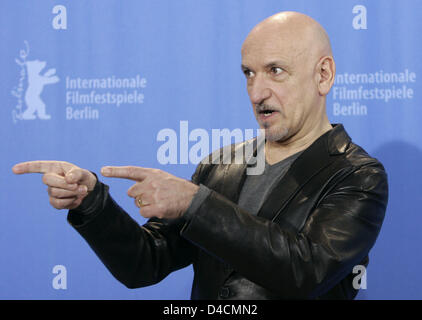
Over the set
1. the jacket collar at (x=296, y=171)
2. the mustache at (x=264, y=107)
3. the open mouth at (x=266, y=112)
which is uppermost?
the mustache at (x=264, y=107)

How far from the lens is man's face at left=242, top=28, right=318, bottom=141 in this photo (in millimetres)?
1572

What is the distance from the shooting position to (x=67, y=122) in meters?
2.69

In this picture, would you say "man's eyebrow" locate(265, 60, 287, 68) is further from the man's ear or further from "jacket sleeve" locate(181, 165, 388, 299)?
"jacket sleeve" locate(181, 165, 388, 299)

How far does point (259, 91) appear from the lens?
1576 mm

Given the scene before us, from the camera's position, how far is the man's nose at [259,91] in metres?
1.57

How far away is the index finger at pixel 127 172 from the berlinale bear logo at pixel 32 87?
1.65 meters

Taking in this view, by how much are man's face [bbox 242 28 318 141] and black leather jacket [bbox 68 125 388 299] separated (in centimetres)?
11

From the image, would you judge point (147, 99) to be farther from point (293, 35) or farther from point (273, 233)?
point (273, 233)

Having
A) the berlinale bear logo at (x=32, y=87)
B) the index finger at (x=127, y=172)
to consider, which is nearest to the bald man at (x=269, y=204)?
the index finger at (x=127, y=172)

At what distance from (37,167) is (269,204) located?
1.98ft

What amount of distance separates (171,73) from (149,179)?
1.49m

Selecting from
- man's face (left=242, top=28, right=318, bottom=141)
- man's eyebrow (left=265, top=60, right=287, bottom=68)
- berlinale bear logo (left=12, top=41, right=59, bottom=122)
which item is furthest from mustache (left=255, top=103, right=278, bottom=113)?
berlinale bear logo (left=12, top=41, right=59, bottom=122)

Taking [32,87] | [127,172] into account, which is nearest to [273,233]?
[127,172]

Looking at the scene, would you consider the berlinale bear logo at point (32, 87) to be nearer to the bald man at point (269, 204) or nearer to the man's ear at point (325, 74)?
the bald man at point (269, 204)
